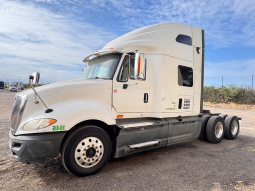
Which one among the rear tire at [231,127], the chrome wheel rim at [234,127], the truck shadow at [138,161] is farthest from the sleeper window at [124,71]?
the chrome wheel rim at [234,127]

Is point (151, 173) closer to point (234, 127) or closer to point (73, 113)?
point (73, 113)

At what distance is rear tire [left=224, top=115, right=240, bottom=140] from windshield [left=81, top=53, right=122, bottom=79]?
531cm

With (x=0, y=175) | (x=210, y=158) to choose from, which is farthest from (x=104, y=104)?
(x=210, y=158)

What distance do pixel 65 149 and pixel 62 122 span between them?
20.7 inches

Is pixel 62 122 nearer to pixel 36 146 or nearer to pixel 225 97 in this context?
pixel 36 146

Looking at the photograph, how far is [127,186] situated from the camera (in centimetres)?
351

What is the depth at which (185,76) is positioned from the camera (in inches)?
230

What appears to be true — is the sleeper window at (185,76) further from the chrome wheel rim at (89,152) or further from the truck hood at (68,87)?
the chrome wheel rim at (89,152)

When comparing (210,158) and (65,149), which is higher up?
(65,149)

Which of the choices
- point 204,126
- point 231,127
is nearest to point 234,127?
point 231,127

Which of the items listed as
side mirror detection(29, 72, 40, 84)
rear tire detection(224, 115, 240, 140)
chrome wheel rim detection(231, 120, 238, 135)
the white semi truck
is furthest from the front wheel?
chrome wheel rim detection(231, 120, 238, 135)

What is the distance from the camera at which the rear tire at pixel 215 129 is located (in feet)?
21.7

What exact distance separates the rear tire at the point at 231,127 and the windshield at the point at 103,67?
531 centimetres

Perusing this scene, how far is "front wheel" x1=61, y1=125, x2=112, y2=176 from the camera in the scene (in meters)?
3.63
